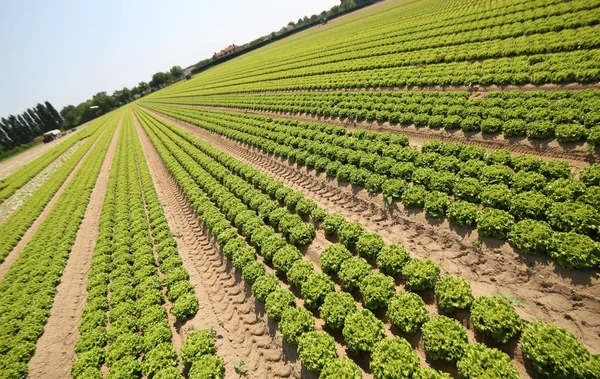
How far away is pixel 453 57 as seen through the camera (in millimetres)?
28422

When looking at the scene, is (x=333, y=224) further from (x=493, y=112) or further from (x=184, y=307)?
(x=493, y=112)

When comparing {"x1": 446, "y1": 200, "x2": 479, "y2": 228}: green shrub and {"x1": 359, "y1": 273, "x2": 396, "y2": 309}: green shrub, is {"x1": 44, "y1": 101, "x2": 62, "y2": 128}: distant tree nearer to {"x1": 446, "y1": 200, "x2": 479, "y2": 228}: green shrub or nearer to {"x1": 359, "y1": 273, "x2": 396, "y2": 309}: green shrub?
{"x1": 359, "y1": 273, "x2": 396, "y2": 309}: green shrub

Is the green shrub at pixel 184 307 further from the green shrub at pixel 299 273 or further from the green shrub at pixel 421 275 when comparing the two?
the green shrub at pixel 421 275

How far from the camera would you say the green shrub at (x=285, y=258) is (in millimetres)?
12789

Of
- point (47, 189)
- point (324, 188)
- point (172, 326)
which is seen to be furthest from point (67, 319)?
point (47, 189)

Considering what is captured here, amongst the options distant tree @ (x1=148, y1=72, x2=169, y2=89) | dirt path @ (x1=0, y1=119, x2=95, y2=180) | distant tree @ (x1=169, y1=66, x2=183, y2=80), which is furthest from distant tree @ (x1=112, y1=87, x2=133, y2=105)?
dirt path @ (x1=0, y1=119, x2=95, y2=180)

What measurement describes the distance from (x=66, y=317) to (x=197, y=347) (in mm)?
10835

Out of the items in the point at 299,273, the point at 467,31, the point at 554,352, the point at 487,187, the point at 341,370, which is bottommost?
the point at 341,370

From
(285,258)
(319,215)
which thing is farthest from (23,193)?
(319,215)

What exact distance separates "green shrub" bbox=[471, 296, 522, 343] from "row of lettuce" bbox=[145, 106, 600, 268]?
2821 mm

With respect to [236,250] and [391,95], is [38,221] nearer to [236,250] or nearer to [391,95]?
[236,250]

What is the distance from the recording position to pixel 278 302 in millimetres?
11109

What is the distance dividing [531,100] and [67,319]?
3097cm

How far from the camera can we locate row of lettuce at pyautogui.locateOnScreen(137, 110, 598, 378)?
23.2 ft
